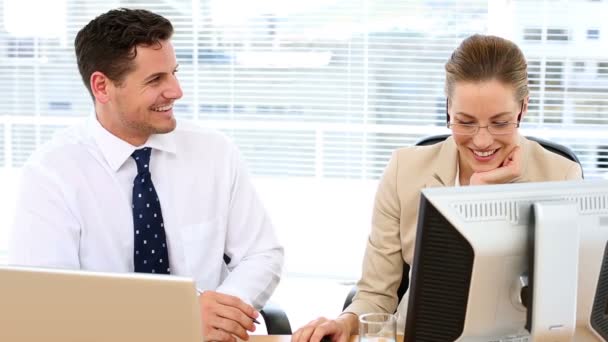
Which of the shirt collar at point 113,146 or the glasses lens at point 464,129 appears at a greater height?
the glasses lens at point 464,129

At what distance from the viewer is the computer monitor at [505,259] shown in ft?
3.98

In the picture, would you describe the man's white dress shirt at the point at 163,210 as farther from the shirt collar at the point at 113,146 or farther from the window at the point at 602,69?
the window at the point at 602,69

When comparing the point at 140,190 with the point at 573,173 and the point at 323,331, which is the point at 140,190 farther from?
the point at 573,173

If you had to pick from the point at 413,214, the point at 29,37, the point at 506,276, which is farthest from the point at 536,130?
the point at 506,276

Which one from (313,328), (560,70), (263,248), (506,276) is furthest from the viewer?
(560,70)

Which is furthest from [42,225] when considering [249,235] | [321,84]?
[321,84]

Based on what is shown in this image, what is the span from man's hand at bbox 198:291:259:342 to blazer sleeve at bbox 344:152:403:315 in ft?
0.98

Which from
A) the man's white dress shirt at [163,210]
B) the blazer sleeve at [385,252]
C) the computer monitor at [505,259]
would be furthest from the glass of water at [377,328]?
the man's white dress shirt at [163,210]

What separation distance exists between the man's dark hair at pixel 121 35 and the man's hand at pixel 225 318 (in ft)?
2.56

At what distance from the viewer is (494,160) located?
6.44 ft

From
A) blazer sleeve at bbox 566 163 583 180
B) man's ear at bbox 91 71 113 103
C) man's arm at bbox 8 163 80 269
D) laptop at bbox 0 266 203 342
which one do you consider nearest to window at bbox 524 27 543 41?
blazer sleeve at bbox 566 163 583 180

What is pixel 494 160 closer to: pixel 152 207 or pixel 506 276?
pixel 506 276

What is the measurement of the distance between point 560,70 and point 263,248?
8.73 feet

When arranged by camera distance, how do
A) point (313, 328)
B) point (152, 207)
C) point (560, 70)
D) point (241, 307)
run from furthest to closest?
point (560, 70) < point (152, 207) < point (241, 307) < point (313, 328)
